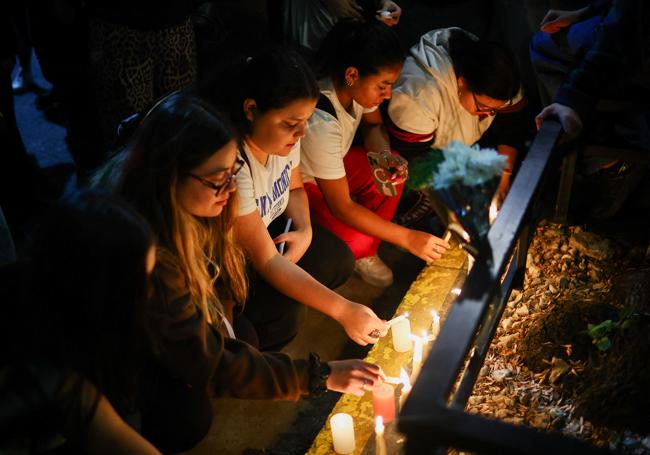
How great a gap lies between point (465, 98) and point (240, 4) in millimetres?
2763

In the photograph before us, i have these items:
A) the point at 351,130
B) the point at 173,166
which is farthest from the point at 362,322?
the point at 351,130

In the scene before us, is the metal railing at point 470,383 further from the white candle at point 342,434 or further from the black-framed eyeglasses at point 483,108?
the black-framed eyeglasses at point 483,108

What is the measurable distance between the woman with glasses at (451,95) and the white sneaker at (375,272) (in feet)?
2.15

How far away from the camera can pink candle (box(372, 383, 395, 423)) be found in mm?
2684

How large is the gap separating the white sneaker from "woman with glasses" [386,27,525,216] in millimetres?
656

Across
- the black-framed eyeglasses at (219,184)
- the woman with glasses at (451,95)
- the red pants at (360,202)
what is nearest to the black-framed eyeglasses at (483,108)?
the woman with glasses at (451,95)

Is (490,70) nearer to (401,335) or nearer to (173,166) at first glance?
(401,335)

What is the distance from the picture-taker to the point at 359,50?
351cm

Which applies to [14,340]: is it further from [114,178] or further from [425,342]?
[425,342]

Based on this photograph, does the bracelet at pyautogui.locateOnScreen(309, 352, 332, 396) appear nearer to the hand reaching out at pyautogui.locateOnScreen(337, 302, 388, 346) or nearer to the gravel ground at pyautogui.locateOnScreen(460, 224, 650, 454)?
the hand reaching out at pyautogui.locateOnScreen(337, 302, 388, 346)

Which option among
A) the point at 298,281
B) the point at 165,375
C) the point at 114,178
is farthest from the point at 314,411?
the point at 114,178

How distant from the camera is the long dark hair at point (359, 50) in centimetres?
346

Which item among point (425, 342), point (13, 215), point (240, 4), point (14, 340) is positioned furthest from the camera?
point (240, 4)

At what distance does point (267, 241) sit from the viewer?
3.17m
